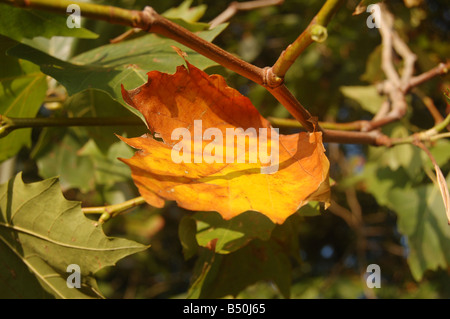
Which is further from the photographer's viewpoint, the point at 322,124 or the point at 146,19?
the point at 322,124

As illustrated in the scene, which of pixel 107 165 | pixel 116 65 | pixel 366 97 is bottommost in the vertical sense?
pixel 116 65

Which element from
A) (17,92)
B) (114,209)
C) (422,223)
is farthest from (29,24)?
(422,223)

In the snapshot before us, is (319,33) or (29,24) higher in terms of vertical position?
(29,24)

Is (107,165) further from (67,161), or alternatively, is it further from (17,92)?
(17,92)

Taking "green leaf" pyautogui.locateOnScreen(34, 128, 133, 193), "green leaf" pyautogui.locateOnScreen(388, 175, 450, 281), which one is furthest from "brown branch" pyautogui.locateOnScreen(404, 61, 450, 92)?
"green leaf" pyautogui.locateOnScreen(34, 128, 133, 193)
